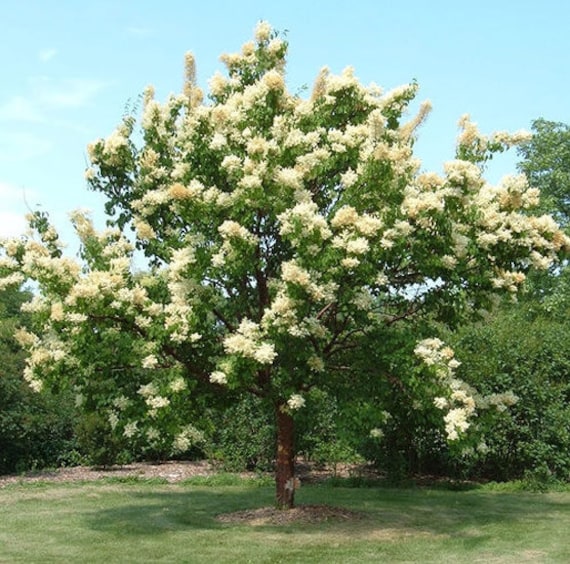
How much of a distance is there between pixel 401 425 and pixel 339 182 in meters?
7.85

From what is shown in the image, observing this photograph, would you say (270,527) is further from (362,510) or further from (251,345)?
(251,345)

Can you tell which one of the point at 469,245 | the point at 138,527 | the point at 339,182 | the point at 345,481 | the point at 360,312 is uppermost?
the point at 339,182

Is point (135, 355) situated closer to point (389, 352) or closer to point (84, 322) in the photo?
point (84, 322)

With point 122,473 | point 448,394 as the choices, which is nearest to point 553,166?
point 122,473

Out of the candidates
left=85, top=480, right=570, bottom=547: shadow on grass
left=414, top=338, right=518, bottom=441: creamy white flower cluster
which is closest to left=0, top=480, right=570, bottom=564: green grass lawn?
left=85, top=480, right=570, bottom=547: shadow on grass

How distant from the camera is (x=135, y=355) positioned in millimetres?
13148

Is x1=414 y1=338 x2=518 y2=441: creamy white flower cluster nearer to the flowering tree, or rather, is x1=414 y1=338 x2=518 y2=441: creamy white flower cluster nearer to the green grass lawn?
the flowering tree

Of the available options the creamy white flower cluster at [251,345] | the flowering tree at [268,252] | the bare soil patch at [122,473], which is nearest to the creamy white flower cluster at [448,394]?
the flowering tree at [268,252]

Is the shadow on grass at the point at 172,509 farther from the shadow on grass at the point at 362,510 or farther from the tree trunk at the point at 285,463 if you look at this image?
the tree trunk at the point at 285,463

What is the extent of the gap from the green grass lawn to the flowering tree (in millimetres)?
1616

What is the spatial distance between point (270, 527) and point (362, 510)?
258 cm

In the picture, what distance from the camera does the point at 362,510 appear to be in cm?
1594

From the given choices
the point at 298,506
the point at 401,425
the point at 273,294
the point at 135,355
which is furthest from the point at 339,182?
the point at 401,425

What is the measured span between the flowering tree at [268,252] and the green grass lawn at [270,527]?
1.62 metres
